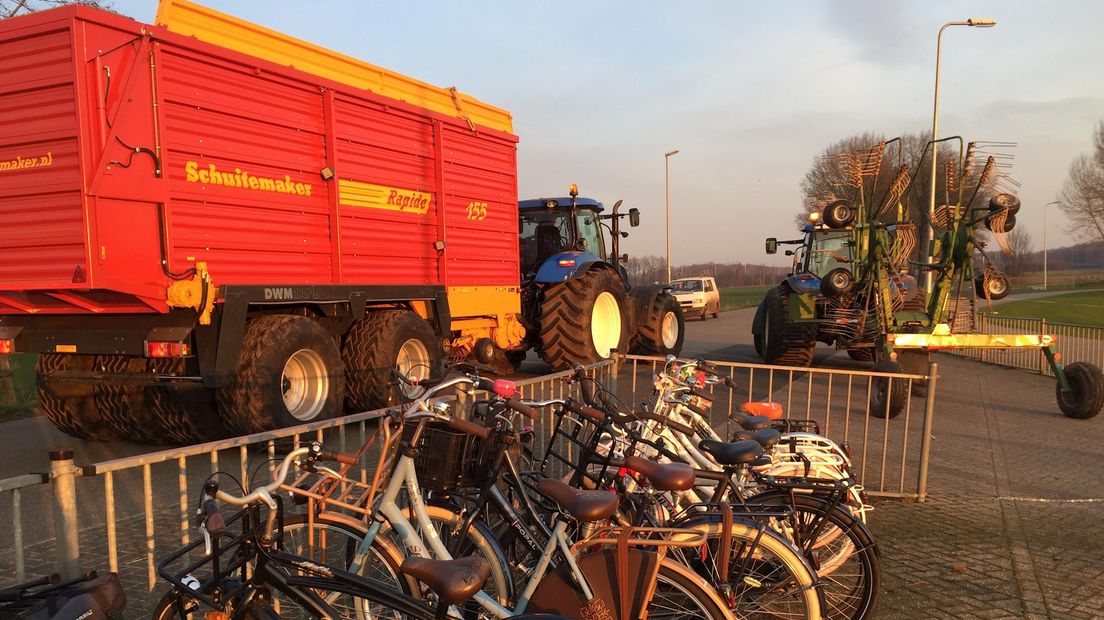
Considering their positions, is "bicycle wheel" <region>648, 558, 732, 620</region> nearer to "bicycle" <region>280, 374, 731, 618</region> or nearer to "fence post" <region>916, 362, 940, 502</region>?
"bicycle" <region>280, 374, 731, 618</region>

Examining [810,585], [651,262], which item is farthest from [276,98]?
[651,262]

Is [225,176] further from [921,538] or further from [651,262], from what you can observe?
[651,262]

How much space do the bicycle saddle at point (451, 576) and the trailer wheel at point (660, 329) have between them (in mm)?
10213

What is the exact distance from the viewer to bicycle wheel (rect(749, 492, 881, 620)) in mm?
3152

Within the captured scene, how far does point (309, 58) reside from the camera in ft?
21.9

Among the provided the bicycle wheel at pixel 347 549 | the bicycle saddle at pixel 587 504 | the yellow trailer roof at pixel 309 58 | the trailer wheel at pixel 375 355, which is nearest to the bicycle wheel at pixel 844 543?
the bicycle saddle at pixel 587 504

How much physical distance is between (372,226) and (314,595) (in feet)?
17.7

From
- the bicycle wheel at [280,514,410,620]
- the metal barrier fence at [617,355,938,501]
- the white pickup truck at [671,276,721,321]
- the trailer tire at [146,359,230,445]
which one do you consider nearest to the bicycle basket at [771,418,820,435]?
the metal barrier fence at [617,355,938,501]

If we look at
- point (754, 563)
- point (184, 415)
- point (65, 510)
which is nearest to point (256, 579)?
point (65, 510)

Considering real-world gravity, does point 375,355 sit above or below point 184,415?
above

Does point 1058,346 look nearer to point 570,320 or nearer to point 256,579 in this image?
point 570,320

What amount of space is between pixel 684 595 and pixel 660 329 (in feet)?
32.6

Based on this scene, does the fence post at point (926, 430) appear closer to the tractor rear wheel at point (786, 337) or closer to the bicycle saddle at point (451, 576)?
the bicycle saddle at point (451, 576)

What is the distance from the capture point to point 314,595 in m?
2.28
